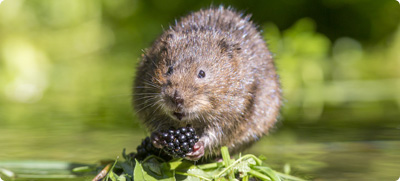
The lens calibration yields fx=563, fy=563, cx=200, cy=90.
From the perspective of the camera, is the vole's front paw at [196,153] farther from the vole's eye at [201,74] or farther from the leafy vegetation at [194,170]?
the vole's eye at [201,74]

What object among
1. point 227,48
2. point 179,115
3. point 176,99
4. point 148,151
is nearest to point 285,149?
point 227,48

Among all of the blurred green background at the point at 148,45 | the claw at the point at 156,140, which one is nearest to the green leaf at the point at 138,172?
the claw at the point at 156,140

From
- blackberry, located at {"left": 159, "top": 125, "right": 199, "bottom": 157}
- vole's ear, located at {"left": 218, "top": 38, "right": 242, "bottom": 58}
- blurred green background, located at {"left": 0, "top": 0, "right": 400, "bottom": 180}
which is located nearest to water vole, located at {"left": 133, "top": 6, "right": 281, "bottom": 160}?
vole's ear, located at {"left": 218, "top": 38, "right": 242, "bottom": 58}

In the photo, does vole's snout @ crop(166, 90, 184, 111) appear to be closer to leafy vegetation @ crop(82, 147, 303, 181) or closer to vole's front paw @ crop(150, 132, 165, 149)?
vole's front paw @ crop(150, 132, 165, 149)

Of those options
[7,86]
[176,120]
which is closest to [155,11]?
[7,86]

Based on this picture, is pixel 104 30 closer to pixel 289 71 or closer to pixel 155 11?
pixel 155 11

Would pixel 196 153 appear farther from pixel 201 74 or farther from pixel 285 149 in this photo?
pixel 285 149
